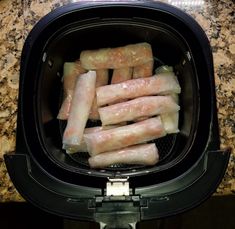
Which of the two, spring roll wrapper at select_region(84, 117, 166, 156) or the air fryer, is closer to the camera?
the air fryer

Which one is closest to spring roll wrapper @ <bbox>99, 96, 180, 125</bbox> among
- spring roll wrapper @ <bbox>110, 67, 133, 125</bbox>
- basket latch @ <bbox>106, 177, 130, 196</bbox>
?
A: spring roll wrapper @ <bbox>110, 67, 133, 125</bbox>

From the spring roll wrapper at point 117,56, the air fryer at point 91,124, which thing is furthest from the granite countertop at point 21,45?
the spring roll wrapper at point 117,56

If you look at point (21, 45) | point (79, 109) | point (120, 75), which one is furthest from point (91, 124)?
point (21, 45)

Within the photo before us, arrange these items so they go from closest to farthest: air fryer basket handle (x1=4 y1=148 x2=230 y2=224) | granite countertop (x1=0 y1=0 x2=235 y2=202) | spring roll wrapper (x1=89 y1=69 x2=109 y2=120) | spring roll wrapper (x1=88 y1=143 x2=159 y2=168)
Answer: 1. air fryer basket handle (x1=4 y1=148 x2=230 y2=224)
2. granite countertop (x1=0 y1=0 x2=235 y2=202)
3. spring roll wrapper (x1=88 y1=143 x2=159 y2=168)
4. spring roll wrapper (x1=89 y1=69 x2=109 y2=120)

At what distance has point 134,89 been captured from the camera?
1103mm

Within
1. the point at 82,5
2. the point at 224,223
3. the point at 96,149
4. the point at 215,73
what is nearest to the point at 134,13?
the point at 82,5

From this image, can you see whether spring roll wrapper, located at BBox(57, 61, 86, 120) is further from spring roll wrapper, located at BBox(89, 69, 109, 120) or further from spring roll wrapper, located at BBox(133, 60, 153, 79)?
spring roll wrapper, located at BBox(133, 60, 153, 79)

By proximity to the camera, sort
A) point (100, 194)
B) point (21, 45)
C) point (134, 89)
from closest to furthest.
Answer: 1. point (100, 194)
2. point (21, 45)
3. point (134, 89)

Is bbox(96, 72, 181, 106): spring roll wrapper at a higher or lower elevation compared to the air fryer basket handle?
higher

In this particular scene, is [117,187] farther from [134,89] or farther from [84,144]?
[134,89]

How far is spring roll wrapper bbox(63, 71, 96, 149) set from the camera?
3.41 feet

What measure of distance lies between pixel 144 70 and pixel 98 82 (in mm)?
159

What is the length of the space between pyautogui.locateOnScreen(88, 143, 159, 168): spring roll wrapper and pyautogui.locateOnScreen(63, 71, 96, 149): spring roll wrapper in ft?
0.28

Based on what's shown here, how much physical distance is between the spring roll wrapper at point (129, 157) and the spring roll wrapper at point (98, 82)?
15 centimetres
